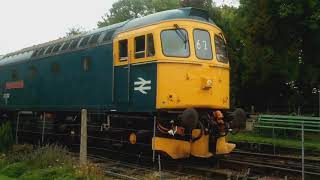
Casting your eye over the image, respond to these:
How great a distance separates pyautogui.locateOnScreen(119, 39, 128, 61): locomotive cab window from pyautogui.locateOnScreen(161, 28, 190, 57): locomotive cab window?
4.57 feet

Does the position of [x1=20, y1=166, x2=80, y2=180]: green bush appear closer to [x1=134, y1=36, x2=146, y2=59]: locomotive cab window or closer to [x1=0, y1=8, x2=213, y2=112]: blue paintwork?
[x1=0, y1=8, x2=213, y2=112]: blue paintwork

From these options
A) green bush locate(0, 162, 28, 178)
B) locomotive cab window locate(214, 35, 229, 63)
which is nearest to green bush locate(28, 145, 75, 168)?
green bush locate(0, 162, 28, 178)

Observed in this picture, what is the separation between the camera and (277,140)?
19688 mm

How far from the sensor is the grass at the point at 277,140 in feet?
58.0

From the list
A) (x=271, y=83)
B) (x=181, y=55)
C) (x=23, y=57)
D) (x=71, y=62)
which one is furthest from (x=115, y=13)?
(x=181, y=55)

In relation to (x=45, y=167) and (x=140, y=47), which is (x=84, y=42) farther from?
(x=45, y=167)

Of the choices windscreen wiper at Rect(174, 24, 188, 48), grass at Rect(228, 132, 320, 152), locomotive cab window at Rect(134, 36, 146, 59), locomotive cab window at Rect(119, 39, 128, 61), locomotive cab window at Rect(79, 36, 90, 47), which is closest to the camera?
windscreen wiper at Rect(174, 24, 188, 48)

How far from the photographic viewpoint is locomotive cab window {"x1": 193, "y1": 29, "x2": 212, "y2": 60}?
530 inches

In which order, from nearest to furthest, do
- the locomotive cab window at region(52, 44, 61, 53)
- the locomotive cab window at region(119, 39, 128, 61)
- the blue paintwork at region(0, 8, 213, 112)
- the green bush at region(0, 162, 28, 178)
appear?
the green bush at region(0, 162, 28, 178) → the blue paintwork at region(0, 8, 213, 112) → the locomotive cab window at region(119, 39, 128, 61) → the locomotive cab window at region(52, 44, 61, 53)

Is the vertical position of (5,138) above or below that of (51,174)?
above

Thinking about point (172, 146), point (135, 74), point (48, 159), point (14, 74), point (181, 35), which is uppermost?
point (181, 35)

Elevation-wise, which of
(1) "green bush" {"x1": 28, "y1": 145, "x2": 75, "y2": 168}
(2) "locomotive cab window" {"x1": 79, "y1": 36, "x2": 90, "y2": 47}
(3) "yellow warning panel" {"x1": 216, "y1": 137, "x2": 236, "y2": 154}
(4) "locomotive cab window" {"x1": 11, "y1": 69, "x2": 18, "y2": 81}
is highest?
(2) "locomotive cab window" {"x1": 79, "y1": 36, "x2": 90, "y2": 47}

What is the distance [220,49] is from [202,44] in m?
0.88

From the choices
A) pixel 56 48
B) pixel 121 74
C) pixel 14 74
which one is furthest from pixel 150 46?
pixel 14 74
